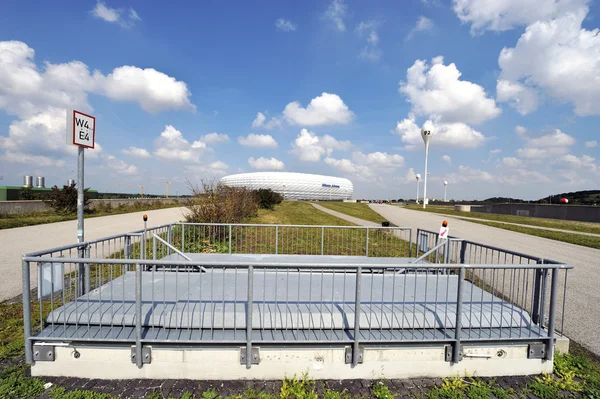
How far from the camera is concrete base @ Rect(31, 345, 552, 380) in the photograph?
313cm

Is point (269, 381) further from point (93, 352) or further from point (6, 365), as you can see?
point (6, 365)

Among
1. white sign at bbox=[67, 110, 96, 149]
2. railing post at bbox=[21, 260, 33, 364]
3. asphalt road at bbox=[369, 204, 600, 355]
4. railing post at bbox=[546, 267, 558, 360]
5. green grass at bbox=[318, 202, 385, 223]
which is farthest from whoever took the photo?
green grass at bbox=[318, 202, 385, 223]

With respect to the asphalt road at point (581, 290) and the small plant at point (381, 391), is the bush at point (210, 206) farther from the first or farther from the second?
the asphalt road at point (581, 290)

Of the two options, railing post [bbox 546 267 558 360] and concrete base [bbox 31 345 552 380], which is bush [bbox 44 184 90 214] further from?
railing post [bbox 546 267 558 360]

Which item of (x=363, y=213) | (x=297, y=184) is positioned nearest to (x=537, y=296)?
(x=363, y=213)

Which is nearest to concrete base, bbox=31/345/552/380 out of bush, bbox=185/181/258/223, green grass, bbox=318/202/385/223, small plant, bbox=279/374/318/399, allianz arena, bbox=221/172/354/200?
small plant, bbox=279/374/318/399

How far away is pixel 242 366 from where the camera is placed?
316cm

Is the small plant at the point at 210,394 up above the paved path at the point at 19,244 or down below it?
above

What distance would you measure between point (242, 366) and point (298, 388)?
696mm

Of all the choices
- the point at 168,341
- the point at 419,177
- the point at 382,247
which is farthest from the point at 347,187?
the point at 168,341

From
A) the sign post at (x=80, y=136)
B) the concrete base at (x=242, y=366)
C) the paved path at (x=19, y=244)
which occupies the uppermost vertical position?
the sign post at (x=80, y=136)

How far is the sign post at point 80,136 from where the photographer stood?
3.92 metres

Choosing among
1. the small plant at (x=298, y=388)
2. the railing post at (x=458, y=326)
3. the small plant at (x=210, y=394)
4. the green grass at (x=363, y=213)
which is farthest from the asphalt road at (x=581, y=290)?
the green grass at (x=363, y=213)

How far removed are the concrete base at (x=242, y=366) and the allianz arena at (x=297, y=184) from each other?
113756 millimetres
